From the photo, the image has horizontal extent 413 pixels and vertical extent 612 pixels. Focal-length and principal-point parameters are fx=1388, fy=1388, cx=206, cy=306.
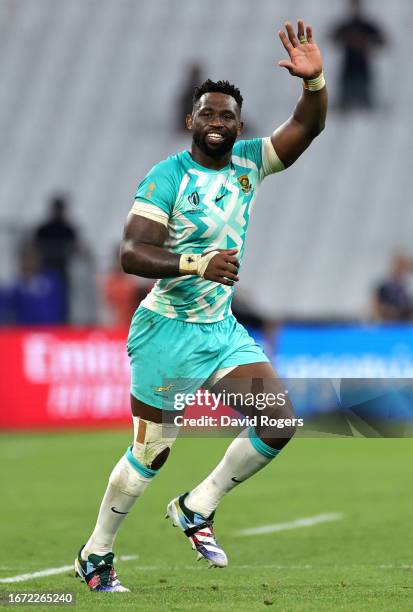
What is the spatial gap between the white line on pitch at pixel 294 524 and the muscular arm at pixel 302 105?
11.4ft

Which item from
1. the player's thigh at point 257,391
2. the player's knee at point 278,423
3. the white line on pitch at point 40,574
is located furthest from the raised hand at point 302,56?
the white line on pitch at point 40,574

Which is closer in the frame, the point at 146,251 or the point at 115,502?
the point at 146,251

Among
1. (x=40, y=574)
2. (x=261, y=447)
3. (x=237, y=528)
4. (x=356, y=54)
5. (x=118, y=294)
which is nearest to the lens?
(x=261, y=447)

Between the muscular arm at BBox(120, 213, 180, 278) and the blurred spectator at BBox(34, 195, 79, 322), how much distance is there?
11.1m

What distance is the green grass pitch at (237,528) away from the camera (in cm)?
673

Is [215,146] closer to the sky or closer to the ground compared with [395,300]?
closer to the sky

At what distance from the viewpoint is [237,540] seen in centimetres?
934

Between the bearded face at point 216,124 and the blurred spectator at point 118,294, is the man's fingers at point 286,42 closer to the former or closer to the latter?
the bearded face at point 216,124

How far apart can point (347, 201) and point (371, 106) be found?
266 cm

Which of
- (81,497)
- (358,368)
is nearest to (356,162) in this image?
(358,368)

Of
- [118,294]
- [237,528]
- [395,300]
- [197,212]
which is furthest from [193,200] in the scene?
[395,300]

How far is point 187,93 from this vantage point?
28391 mm

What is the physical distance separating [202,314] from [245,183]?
2.30ft

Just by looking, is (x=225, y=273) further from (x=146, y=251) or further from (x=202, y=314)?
(x=202, y=314)
